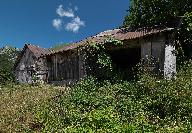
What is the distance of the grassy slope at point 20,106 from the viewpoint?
13945 millimetres

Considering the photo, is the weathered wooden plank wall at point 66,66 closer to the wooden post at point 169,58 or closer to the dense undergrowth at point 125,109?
the wooden post at point 169,58

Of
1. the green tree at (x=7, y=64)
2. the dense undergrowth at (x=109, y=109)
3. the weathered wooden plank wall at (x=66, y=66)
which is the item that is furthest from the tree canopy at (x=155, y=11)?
the green tree at (x=7, y=64)

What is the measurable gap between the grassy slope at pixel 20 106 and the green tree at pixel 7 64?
10.6 m

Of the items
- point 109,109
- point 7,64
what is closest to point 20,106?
point 109,109

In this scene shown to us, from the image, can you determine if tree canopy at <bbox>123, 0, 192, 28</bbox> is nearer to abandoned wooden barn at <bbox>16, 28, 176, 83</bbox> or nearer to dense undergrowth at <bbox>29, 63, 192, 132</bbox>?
abandoned wooden barn at <bbox>16, 28, 176, 83</bbox>

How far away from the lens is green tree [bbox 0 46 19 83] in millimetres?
34106

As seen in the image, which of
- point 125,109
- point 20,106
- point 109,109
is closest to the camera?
point 109,109

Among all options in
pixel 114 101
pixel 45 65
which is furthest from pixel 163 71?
pixel 45 65

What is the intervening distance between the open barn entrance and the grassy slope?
13.5 ft

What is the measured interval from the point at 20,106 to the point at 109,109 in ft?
17.3

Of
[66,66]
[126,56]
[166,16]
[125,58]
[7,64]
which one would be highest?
[166,16]

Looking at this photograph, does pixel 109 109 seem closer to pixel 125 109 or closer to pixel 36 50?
pixel 125 109

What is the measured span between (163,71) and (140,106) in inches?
202

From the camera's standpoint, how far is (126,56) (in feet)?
78.9
